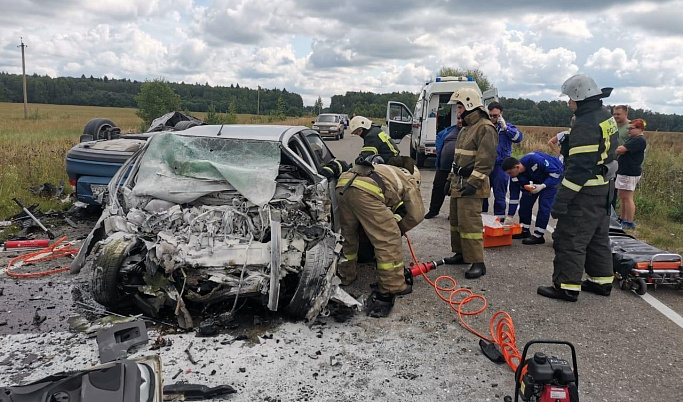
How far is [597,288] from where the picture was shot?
4.56m

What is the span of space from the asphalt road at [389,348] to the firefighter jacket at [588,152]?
43.0 inches

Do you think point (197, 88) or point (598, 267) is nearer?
point (598, 267)

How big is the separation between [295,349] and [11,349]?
2.10 metres

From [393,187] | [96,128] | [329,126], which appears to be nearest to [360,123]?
[393,187]

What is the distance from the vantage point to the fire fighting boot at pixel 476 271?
16.4ft

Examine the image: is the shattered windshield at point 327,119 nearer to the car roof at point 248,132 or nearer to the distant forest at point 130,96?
the car roof at point 248,132

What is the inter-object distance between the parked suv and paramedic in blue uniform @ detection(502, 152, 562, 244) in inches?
837

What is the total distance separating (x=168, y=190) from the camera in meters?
4.02

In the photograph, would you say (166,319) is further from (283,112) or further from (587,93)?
(283,112)

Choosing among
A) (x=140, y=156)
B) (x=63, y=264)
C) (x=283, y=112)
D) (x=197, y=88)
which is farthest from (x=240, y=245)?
(x=197, y=88)

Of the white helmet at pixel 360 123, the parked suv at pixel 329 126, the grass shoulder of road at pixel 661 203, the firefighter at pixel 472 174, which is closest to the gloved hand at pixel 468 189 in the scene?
the firefighter at pixel 472 174

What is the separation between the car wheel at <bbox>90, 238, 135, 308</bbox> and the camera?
3.60 meters

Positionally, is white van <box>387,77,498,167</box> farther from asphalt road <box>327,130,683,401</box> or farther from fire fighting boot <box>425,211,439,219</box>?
asphalt road <box>327,130,683,401</box>

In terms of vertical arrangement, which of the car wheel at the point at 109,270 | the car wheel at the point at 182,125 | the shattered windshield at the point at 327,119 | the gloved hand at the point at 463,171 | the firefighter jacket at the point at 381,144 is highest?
the shattered windshield at the point at 327,119
